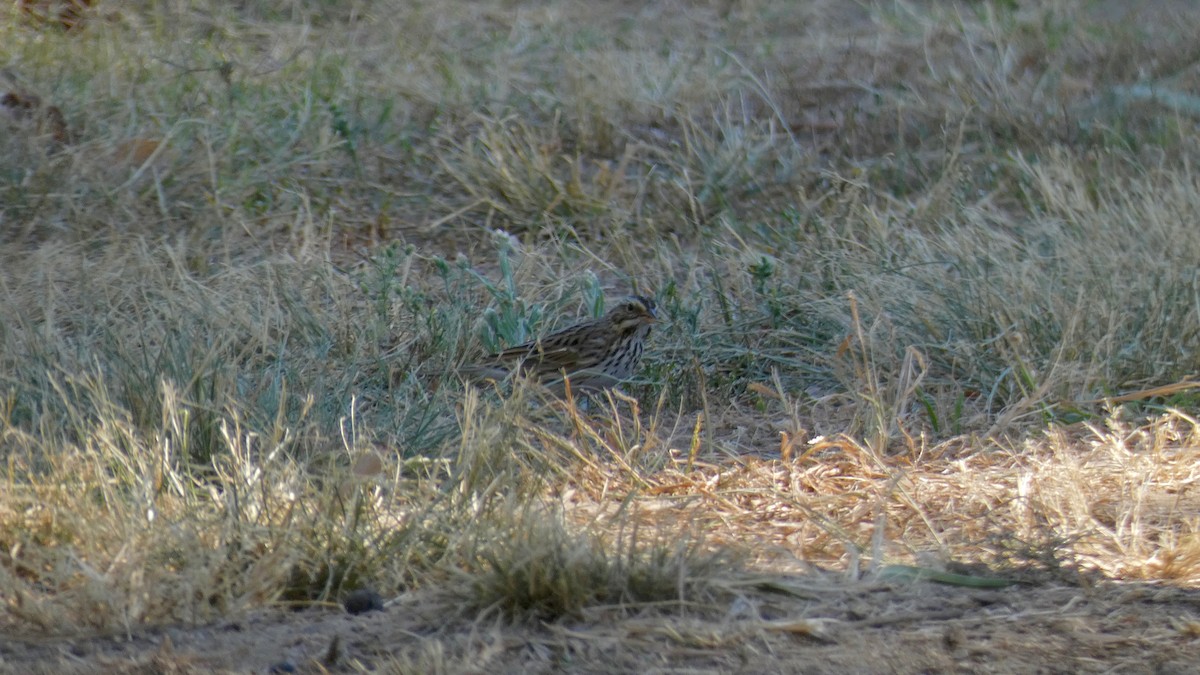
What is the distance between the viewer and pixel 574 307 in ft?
20.5

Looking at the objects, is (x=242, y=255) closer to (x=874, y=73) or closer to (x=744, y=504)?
(x=744, y=504)

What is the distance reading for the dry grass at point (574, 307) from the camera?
11.5ft

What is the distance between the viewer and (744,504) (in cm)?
427

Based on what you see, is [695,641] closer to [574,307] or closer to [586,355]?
[586,355]

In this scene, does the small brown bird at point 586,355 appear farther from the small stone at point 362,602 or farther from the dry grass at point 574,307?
the small stone at point 362,602

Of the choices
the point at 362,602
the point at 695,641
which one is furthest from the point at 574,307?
the point at 695,641

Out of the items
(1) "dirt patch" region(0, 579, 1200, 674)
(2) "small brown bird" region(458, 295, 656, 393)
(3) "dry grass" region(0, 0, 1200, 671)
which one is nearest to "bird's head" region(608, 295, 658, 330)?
(2) "small brown bird" region(458, 295, 656, 393)

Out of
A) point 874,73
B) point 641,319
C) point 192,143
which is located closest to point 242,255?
point 192,143

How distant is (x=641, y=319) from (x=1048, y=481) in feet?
5.60

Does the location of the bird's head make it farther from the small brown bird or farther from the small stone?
the small stone

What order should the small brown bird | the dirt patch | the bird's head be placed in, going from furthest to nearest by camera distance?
1. the bird's head
2. the small brown bird
3. the dirt patch

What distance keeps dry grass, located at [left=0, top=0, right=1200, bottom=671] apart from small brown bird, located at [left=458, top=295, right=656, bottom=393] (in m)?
0.14

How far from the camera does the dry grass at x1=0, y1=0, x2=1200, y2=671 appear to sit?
3.52 metres

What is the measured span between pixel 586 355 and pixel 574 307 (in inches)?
37.6
